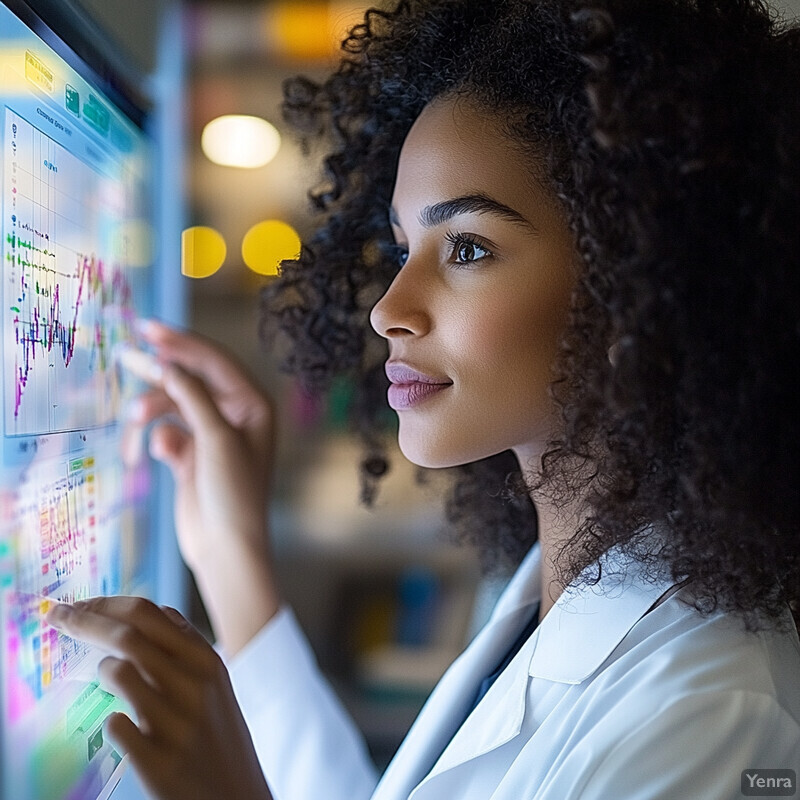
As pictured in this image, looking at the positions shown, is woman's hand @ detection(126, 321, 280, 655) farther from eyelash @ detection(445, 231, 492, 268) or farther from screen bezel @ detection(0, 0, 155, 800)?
eyelash @ detection(445, 231, 492, 268)

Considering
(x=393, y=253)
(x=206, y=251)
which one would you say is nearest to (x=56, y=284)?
(x=393, y=253)

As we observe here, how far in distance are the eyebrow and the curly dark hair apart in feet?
0.13

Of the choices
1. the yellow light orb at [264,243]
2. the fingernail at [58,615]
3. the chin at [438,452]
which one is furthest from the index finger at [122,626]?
the yellow light orb at [264,243]

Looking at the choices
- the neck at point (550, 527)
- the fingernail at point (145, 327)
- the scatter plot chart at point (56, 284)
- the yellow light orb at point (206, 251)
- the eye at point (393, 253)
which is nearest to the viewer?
the scatter plot chart at point (56, 284)

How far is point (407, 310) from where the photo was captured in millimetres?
735

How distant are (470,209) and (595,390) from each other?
0.18 m

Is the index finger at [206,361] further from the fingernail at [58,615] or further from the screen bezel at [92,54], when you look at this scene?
the fingernail at [58,615]

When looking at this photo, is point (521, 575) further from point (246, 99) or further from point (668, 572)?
point (246, 99)

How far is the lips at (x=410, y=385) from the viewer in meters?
0.74

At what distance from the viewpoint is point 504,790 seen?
650mm

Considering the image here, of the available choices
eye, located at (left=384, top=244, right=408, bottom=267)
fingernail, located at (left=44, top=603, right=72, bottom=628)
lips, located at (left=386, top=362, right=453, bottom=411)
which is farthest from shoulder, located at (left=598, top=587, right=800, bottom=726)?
eye, located at (left=384, top=244, right=408, bottom=267)

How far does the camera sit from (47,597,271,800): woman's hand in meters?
0.52

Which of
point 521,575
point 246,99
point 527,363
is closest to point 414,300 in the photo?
point 527,363

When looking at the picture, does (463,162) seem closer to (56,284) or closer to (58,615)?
(56,284)
